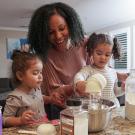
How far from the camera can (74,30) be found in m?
1.38

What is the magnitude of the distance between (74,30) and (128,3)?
3.45m

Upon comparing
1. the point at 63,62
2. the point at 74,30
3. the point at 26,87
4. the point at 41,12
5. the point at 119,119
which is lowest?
the point at 119,119

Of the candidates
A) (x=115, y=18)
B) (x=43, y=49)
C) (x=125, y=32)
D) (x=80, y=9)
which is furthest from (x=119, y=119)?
(x=125, y=32)

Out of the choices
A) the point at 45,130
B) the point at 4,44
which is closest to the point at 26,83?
the point at 45,130

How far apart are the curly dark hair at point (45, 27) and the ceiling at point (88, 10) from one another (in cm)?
292

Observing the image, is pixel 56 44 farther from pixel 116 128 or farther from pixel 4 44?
pixel 4 44

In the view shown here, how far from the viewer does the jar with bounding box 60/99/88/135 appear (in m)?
0.68

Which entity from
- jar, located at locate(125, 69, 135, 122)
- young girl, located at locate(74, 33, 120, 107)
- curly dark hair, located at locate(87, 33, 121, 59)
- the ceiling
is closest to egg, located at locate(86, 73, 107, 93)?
jar, located at locate(125, 69, 135, 122)

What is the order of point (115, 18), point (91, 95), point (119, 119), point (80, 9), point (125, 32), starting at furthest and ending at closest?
1. point (125, 32)
2. point (115, 18)
3. point (80, 9)
4. point (119, 119)
5. point (91, 95)

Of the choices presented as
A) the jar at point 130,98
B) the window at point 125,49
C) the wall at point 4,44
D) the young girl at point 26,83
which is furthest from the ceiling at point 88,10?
the jar at point 130,98

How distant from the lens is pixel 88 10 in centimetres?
488

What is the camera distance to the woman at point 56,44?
130 centimetres

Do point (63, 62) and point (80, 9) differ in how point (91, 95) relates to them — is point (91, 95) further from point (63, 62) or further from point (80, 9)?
point (80, 9)

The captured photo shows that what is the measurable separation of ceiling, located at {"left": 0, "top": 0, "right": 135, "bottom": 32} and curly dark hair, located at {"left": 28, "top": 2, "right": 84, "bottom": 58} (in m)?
2.92
